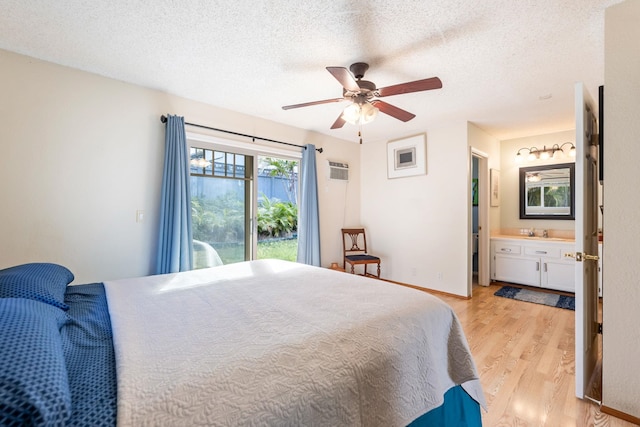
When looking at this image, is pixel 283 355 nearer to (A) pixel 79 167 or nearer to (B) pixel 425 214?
(A) pixel 79 167

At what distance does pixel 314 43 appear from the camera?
198 cm

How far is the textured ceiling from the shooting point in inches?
65.0

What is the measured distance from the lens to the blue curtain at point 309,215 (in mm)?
3865

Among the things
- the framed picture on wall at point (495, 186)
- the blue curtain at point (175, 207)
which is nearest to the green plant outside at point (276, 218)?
the blue curtain at point (175, 207)

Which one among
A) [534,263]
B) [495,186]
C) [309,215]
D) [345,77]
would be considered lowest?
[534,263]

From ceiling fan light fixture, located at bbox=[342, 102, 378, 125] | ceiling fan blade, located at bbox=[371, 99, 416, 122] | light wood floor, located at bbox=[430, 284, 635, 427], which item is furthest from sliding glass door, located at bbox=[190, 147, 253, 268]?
→ light wood floor, located at bbox=[430, 284, 635, 427]

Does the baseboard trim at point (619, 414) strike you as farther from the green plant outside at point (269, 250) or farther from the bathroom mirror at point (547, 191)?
the bathroom mirror at point (547, 191)

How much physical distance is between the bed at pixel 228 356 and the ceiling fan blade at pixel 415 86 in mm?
1361

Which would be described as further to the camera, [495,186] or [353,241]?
[353,241]

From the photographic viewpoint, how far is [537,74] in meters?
2.41

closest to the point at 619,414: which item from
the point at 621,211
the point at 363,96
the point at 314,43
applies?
the point at 621,211

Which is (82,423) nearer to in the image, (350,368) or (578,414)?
(350,368)

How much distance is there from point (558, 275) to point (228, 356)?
14.9ft

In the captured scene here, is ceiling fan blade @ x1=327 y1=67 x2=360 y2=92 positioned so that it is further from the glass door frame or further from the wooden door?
the glass door frame
